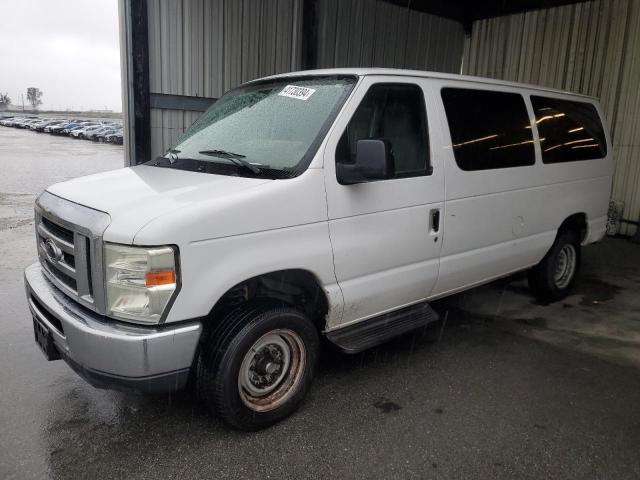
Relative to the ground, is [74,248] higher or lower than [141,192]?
lower

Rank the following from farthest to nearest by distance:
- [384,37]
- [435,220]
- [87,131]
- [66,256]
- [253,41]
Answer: [87,131] < [384,37] < [253,41] < [435,220] < [66,256]

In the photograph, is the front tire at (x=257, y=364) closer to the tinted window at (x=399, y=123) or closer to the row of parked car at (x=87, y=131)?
the tinted window at (x=399, y=123)

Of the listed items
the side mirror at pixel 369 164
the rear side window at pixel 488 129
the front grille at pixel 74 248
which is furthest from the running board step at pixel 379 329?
the front grille at pixel 74 248

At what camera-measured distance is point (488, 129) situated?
4391mm

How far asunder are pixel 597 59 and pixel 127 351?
9.61 metres

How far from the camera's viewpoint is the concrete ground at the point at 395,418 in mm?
2930

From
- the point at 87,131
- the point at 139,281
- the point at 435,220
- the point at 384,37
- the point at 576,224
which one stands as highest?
the point at 384,37

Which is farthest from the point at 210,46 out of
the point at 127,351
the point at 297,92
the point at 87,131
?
the point at 87,131

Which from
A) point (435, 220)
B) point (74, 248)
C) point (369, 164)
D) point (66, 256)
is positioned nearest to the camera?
point (74, 248)

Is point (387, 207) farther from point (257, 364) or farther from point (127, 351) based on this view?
point (127, 351)

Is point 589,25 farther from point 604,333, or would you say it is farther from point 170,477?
point 170,477

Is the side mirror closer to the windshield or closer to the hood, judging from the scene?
the windshield

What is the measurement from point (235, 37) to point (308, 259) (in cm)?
607

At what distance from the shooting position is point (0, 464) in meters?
2.88
